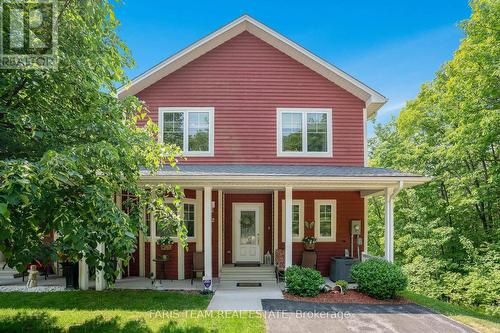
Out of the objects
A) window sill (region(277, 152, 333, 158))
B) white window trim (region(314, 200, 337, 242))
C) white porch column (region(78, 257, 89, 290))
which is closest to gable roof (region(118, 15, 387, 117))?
window sill (region(277, 152, 333, 158))

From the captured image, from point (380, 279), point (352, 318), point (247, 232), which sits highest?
point (247, 232)

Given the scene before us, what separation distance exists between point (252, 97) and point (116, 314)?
25.1 ft

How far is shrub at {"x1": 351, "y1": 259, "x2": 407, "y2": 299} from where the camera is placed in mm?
8490

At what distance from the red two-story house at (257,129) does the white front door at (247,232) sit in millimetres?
36

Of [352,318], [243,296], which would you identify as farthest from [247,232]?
[352,318]

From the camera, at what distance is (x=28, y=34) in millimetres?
5160

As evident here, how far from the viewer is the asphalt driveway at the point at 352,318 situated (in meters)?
6.38

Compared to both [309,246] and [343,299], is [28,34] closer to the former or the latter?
[343,299]

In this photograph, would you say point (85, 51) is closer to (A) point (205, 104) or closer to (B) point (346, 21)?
(A) point (205, 104)

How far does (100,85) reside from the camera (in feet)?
19.6

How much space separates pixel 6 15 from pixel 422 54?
2141cm

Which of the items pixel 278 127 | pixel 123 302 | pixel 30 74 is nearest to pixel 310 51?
pixel 278 127

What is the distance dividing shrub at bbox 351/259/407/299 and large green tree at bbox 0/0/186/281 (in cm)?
513

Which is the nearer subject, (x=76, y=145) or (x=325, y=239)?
(x=76, y=145)
